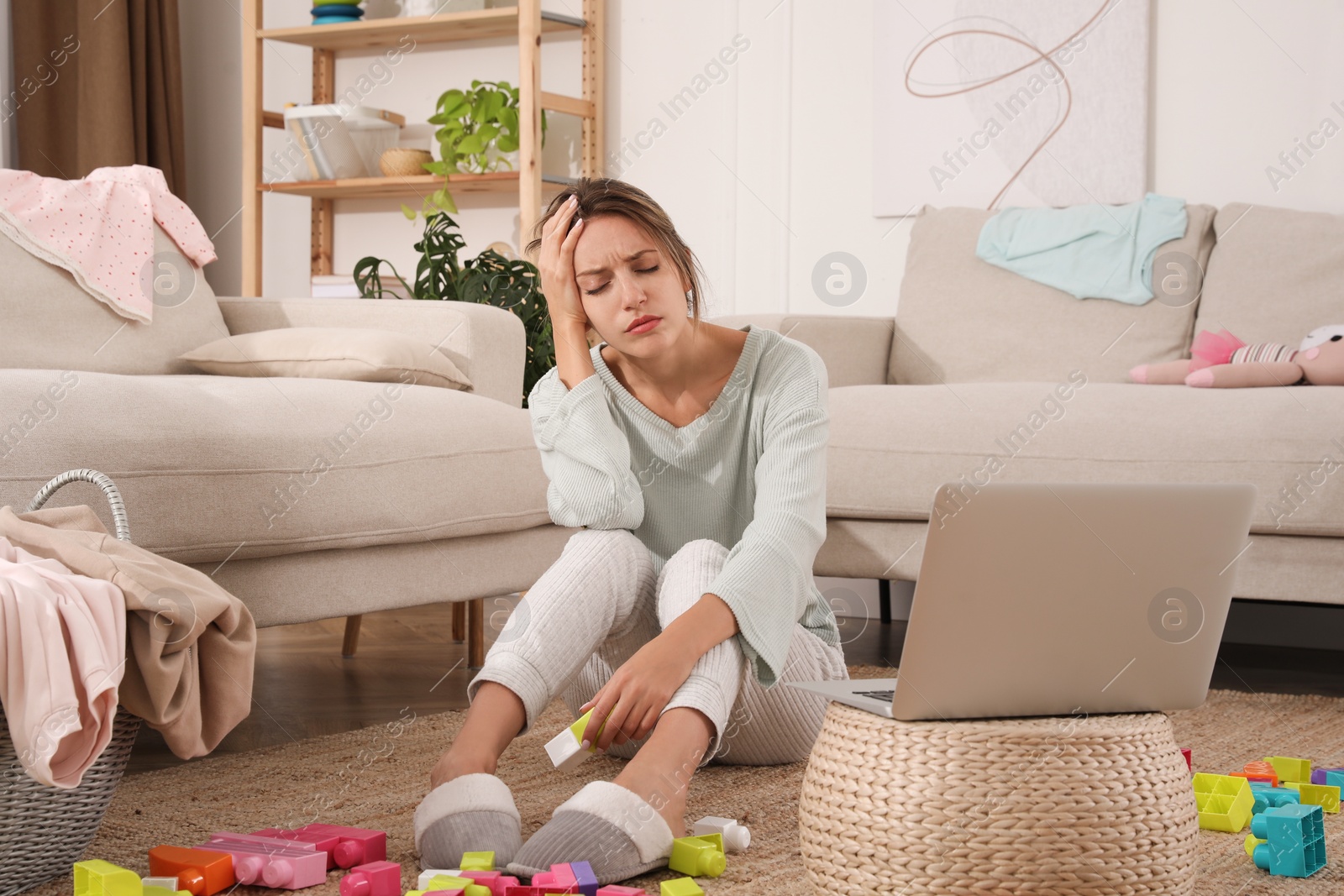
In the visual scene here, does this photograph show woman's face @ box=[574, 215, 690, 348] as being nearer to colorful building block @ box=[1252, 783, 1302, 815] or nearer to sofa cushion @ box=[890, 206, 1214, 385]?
colorful building block @ box=[1252, 783, 1302, 815]

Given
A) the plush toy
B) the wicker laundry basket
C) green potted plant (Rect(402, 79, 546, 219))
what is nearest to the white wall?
green potted plant (Rect(402, 79, 546, 219))

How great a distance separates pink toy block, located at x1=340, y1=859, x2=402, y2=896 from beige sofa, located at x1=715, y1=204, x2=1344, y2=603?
1.16 m

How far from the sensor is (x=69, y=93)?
372 cm

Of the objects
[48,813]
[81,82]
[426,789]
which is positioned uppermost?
[81,82]

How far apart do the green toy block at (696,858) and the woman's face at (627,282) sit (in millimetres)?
525

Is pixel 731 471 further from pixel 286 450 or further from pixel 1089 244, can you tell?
pixel 1089 244

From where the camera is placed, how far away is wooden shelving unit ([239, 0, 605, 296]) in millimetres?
3484

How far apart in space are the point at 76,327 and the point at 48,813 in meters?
1.18

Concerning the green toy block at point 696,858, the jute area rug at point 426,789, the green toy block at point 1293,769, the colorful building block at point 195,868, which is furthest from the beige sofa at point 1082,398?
the colorful building block at point 195,868

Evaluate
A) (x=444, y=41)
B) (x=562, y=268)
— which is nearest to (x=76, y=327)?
(x=562, y=268)

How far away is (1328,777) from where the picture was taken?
139 cm

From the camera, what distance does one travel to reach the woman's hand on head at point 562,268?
144cm

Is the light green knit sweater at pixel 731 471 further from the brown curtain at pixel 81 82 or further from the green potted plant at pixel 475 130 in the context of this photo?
the brown curtain at pixel 81 82

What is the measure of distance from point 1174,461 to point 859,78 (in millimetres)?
1751
